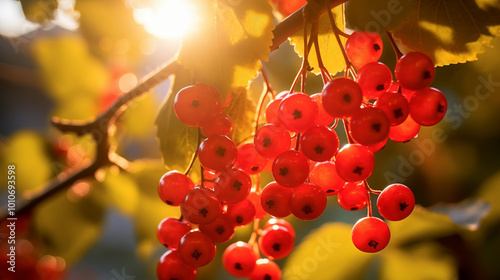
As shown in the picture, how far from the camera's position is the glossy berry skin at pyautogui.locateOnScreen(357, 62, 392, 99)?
42 cm

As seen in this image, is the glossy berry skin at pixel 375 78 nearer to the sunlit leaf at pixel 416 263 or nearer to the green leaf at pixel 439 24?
the green leaf at pixel 439 24

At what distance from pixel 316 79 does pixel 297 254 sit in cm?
37

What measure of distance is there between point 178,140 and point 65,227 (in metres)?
0.65

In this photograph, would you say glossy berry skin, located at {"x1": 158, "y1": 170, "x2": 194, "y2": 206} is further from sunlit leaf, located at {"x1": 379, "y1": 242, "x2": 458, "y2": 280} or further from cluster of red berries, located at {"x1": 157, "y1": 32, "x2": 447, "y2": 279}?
sunlit leaf, located at {"x1": 379, "y1": 242, "x2": 458, "y2": 280}

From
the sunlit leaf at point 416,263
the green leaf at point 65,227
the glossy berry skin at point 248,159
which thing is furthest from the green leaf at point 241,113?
the green leaf at point 65,227

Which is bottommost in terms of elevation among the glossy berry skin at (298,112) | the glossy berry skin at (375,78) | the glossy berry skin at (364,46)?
the glossy berry skin at (298,112)

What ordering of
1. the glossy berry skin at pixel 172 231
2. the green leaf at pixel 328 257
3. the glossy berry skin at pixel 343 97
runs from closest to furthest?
the glossy berry skin at pixel 343 97
the glossy berry skin at pixel 172 231
the green leaf at pixel 328 257

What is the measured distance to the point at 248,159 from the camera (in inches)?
19.2

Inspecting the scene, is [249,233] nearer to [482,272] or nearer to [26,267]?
[482,272]

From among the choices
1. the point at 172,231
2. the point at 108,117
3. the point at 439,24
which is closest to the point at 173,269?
the point at 172,231

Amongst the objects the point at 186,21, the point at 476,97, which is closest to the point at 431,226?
the point at 476,97

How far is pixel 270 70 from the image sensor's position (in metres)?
1.04

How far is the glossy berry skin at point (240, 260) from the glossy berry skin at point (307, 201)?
0.15 metres

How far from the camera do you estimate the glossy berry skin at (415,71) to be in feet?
1.35
